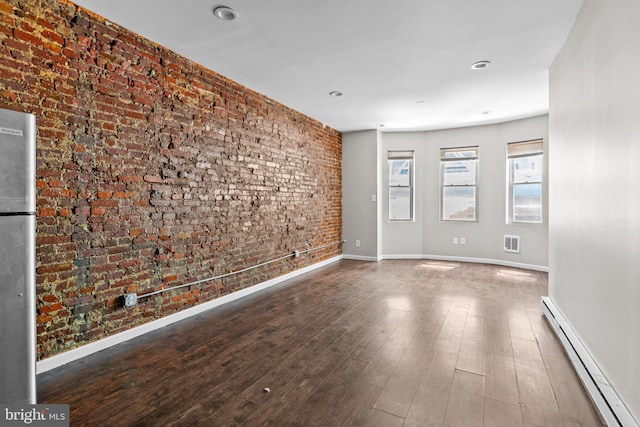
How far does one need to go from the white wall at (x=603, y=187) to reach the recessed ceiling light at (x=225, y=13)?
2.51 m

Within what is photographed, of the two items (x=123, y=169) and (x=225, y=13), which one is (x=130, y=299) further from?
(x=225, y=13)

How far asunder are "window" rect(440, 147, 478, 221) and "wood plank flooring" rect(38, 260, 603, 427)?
3.02 m

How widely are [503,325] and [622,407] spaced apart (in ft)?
4.97

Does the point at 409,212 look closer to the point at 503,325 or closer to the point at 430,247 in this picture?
the point at 430,247

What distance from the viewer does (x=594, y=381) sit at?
1909 millimetres

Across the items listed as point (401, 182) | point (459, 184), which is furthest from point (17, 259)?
point (459, 184)

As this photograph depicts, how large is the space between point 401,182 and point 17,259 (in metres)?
6.31

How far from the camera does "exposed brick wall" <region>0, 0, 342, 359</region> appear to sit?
2.23 m

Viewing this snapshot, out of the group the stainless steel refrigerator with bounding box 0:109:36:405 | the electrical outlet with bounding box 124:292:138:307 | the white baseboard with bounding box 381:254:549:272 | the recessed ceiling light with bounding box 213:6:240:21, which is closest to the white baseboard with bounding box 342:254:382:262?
the white baseboard with bounding box 381:254:549:272

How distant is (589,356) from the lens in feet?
7.01

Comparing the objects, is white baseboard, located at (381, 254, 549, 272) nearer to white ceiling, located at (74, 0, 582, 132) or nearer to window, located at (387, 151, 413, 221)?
window, located at (387, 151, 413, 221)

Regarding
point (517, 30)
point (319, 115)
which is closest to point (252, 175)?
point (319, 115)

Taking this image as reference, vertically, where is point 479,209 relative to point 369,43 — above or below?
below

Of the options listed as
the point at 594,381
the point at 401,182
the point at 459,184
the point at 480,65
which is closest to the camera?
the point at 594,381
